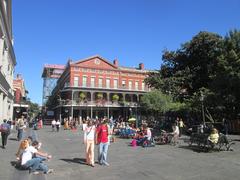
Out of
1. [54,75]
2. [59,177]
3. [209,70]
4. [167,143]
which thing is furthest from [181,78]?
[54,75]

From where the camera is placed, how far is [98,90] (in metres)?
62.7

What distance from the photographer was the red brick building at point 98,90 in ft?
199

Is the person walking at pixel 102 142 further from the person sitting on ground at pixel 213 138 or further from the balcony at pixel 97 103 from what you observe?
the balcony at pixel 97 103

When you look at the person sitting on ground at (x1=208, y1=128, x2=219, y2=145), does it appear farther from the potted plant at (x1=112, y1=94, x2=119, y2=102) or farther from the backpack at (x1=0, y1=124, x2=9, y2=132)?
the potted plant at (x1=112, y1=94, x2=119, y2=102)

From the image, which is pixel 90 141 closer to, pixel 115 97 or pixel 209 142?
pixel 209 142

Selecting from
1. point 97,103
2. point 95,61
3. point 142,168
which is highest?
point 95,61

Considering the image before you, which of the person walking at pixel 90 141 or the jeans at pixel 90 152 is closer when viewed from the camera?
the jeans at pixel 90 152

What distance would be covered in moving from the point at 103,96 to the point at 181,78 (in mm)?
27614

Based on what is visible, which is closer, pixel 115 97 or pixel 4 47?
pixel 4 47

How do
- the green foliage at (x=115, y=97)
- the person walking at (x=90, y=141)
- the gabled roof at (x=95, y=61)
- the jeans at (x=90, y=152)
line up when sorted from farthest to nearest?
the green foliage at (x=115, y=97)
the gabled roof at (x=95, y=61)
the person walking at (x=90, y=141)
the jeans at (x=90, y=152)

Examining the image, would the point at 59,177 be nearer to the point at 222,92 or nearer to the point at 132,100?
the point at 222,92

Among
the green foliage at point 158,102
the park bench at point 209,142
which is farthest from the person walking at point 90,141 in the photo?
the green foliage at point 158,102

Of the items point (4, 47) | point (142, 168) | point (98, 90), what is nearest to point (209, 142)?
point (142, 168)

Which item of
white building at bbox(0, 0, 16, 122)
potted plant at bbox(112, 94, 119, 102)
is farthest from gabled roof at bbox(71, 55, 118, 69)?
white building at bbox(0, 0, 16, 122)
